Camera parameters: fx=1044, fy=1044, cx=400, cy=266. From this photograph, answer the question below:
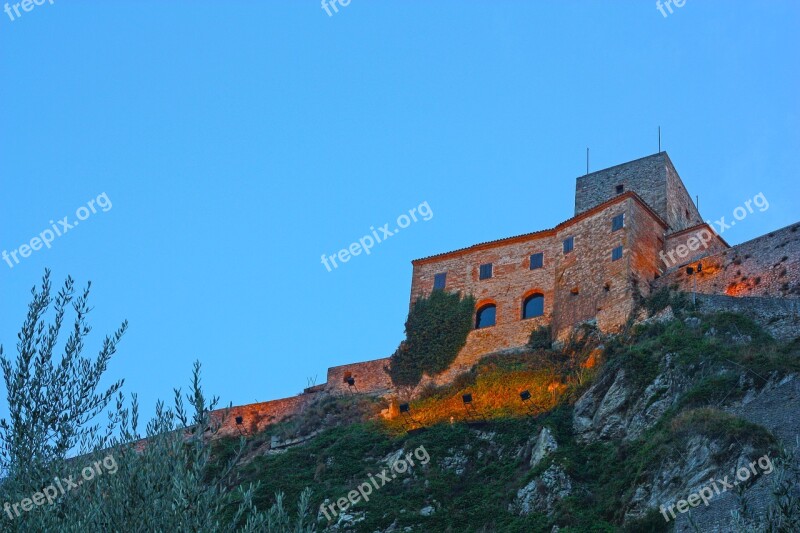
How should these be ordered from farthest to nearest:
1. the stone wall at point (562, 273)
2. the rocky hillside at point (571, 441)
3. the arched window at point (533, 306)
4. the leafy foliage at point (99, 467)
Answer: the arched window at point (533, 306) < the stone wall at point (562, 273) < the rocky hillside at point (571, 441) < the leafy foliage at point (99, 467)

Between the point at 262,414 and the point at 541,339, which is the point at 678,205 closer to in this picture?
the point at 541,339

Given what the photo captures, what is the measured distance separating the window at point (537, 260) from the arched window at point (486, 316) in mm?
2356

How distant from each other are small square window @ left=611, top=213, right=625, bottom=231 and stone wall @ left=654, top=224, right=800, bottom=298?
2605mm

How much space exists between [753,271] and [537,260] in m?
8.75

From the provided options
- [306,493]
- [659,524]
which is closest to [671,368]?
[659,524]

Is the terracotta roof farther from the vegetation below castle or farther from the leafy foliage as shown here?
the leafy foliage

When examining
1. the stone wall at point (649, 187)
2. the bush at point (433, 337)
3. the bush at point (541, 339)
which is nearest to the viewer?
the bush at point (541, 339)

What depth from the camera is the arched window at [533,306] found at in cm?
4141

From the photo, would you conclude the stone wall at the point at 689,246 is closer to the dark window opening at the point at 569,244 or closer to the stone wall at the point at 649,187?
the stone wall at the point at 649,187

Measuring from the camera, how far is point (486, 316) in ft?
139

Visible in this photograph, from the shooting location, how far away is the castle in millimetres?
37875

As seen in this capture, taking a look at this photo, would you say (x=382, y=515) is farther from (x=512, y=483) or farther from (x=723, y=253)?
(x=723, y=253)

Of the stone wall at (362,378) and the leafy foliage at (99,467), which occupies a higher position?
the stone wall at (362,378)

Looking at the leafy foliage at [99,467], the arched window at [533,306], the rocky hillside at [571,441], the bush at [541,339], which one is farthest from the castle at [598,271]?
the leafy foliage at [99,467]
